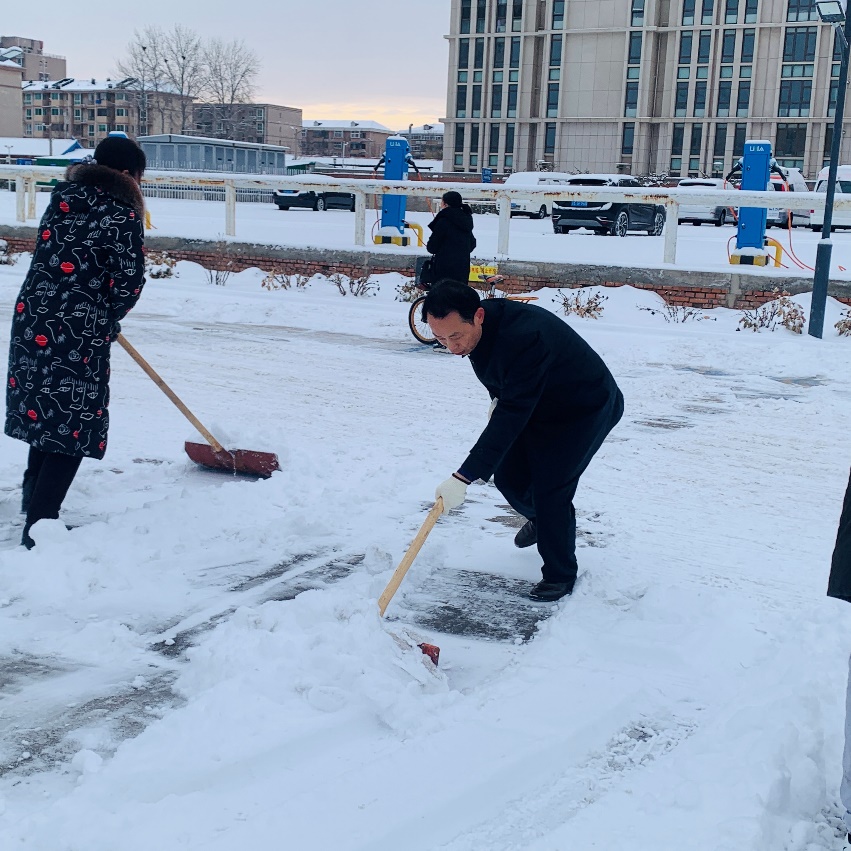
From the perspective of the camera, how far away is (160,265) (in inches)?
591

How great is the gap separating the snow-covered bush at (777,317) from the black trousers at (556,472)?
7399mm

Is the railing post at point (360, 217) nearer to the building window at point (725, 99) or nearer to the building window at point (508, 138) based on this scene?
the building window at point (725, 99)

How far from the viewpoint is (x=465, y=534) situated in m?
5.08

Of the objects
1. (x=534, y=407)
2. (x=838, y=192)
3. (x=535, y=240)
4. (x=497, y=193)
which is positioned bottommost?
(x=534, y=407)

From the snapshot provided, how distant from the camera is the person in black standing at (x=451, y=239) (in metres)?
10.2

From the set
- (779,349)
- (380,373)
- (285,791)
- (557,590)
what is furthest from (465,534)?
(779,349)

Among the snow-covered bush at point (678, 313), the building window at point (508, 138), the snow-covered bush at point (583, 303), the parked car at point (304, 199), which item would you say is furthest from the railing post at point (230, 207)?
the building window at point (508, 138)

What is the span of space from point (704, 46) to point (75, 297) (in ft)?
225

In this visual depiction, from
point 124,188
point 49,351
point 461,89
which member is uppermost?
point 461,89

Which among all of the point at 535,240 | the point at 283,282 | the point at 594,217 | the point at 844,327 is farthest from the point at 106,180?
the point at 594,217

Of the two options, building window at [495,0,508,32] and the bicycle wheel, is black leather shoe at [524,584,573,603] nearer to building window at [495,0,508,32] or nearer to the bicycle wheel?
the bicycle wheel

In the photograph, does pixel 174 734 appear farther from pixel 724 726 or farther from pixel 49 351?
pixel 49 351

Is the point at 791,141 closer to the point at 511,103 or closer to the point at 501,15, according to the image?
the point at 511,103

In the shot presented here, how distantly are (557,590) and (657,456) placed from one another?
2530mm
